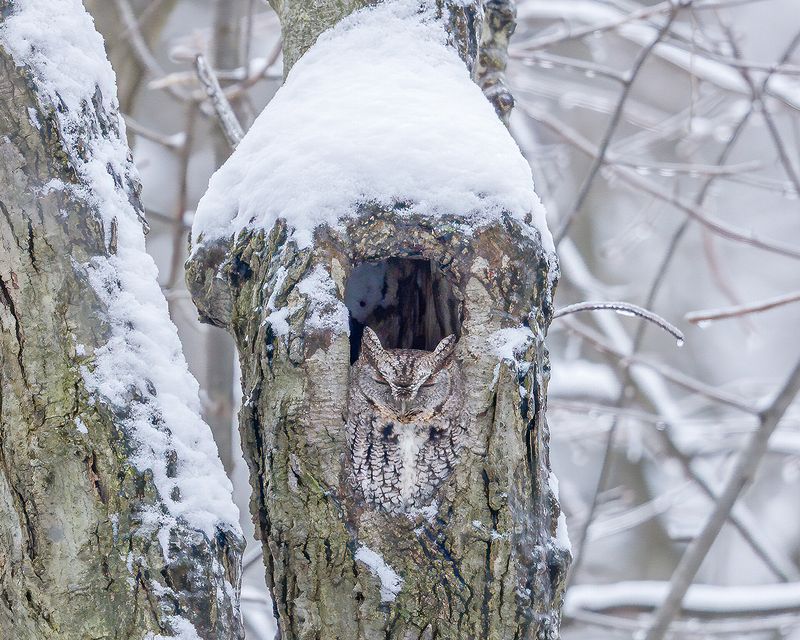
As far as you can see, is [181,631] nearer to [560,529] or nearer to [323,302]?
[323,302]

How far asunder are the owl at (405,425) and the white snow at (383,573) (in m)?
A: 0.11

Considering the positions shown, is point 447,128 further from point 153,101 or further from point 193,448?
point 153,101

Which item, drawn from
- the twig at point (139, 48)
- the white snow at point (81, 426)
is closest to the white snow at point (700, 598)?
the white snow at point (81, 426)

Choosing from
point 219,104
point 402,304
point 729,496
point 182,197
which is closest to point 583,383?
point 729,496

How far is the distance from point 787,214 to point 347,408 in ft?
35.7

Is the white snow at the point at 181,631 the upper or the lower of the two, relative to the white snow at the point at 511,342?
lower

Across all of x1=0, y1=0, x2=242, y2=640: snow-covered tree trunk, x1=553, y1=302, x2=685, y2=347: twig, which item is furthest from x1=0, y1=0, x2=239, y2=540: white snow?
x1=553, y1=302, x2=685, y2=347: twig

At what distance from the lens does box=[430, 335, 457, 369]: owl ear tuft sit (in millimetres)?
2455

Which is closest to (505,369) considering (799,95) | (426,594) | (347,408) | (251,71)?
(347,408)

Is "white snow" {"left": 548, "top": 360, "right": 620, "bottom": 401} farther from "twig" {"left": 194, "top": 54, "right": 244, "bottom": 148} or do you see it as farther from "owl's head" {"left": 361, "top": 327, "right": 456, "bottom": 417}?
"twig" {"left": 194, "top": 54, "right": 244, "bottom": 148}

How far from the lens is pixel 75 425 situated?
178 cm

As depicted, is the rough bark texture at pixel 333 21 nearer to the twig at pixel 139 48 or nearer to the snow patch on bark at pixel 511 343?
the snow patch on bark at pixel 511 343

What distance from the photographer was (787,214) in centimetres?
1152

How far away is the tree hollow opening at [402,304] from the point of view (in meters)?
2.54
